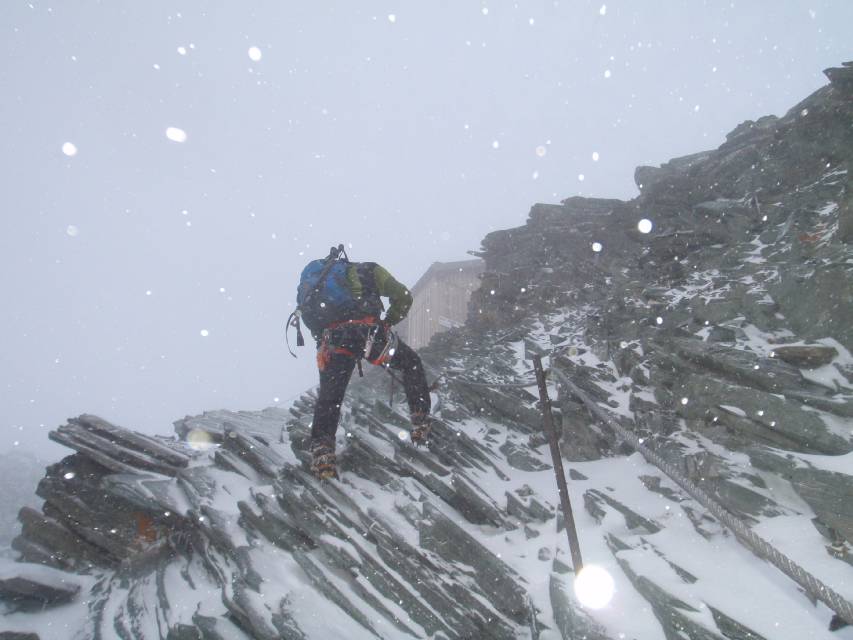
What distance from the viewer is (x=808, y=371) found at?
21.1ft

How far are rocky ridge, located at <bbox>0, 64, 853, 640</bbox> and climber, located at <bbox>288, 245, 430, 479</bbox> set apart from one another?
2.90ft

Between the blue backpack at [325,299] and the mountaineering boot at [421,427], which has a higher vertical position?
the blue backpack at [325,299]

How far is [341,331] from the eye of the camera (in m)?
6.80

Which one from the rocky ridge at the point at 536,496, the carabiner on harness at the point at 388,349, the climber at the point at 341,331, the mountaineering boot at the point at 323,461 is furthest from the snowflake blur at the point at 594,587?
the carabiner on harness at the point at 388,349

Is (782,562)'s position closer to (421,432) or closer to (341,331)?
(421,432)

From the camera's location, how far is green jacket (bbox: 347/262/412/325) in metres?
7.13

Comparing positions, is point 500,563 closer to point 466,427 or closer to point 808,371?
point 466,427

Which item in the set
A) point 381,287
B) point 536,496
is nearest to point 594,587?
point 536,496

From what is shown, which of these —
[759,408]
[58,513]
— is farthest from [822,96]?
[58,513]

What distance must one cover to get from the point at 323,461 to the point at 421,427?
1693mm

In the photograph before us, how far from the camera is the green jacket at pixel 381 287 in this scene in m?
7.13

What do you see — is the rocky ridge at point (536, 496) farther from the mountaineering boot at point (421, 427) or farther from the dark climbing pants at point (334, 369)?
the dark climbing pants at point (334, 369)

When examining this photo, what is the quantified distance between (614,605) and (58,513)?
8562 millimetres

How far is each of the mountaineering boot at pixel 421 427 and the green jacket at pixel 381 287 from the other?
1.66 metres
